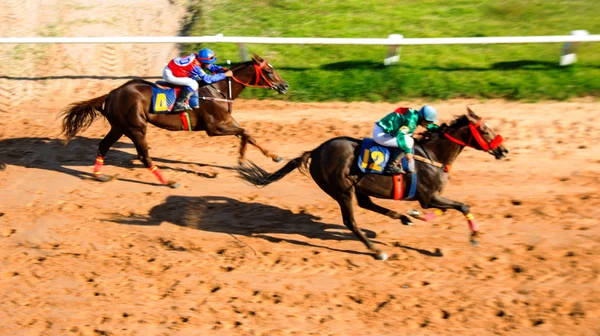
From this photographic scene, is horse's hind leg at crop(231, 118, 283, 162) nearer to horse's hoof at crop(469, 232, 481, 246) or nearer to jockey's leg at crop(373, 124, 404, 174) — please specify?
jockey's leg at crop(373, 124, 404, 174)

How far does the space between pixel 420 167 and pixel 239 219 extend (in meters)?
2.63

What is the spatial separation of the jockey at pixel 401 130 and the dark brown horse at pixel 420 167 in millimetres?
186

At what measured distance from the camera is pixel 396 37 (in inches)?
500

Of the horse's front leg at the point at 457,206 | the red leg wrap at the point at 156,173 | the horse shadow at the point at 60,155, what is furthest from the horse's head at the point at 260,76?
the horse's front leg at the point at 457,206

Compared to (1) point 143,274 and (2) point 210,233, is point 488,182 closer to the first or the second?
(2) point 210,233

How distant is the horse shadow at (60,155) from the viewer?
11141 mm

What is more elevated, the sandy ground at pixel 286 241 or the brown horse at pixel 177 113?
the brown horse at pixel 177 113

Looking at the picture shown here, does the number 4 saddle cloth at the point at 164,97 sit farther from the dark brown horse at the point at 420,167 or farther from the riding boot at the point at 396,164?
the riding boot at the point at 396,164

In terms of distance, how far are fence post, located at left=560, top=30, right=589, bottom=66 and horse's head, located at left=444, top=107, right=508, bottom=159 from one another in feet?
17.0

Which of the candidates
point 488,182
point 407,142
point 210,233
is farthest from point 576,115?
point 210,233

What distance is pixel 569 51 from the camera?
12266 mm

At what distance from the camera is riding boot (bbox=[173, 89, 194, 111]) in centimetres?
1020

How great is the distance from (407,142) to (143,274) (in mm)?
3426

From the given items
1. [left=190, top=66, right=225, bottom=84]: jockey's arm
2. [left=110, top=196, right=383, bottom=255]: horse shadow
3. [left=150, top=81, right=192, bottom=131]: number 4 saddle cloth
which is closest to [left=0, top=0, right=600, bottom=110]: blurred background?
[left=190, top=66, right=225, bottom=84]: jockey's arm
